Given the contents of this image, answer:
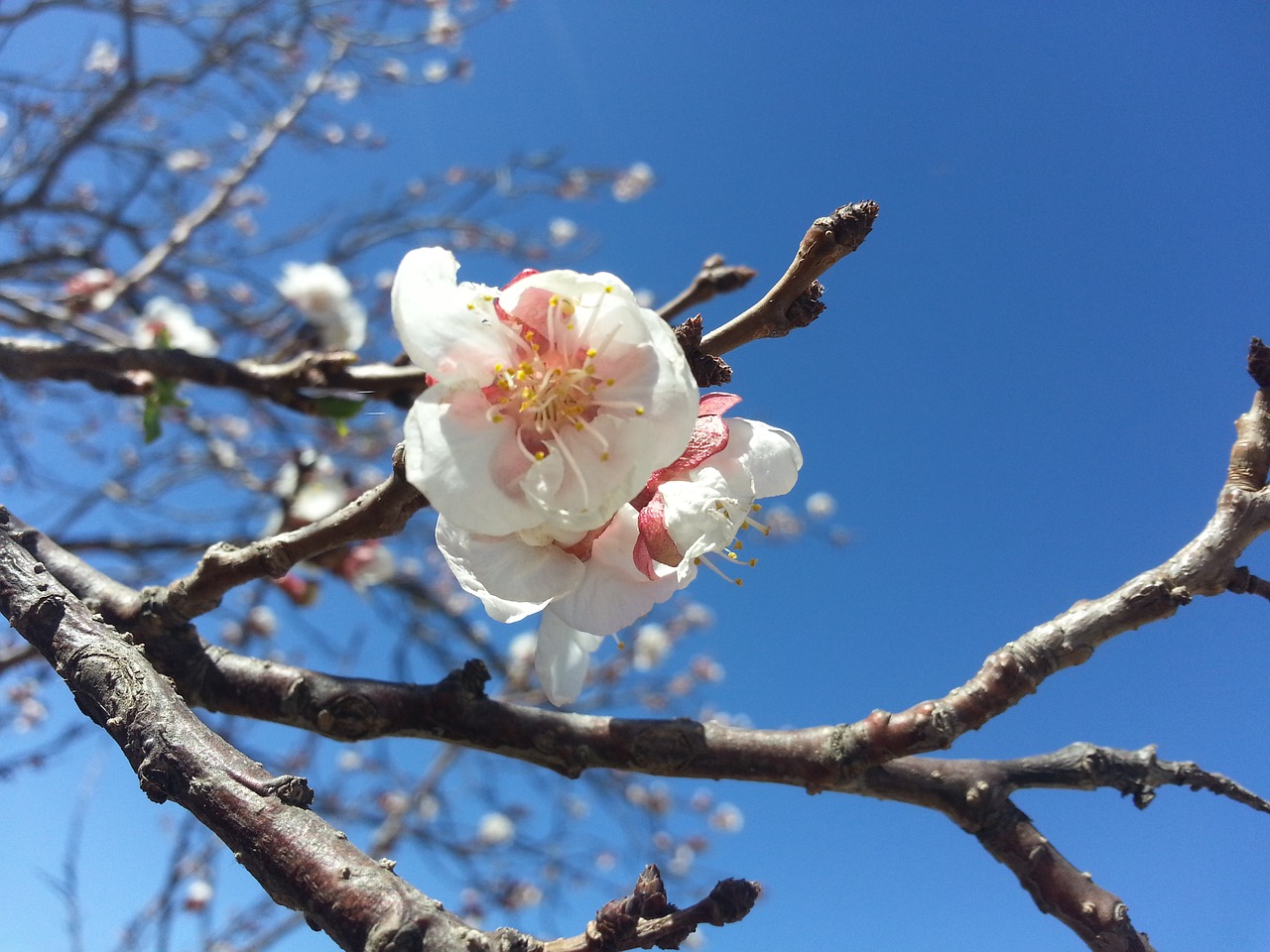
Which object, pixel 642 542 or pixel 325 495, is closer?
pixel 642 542

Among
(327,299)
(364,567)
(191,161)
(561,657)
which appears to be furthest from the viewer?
(191,161)

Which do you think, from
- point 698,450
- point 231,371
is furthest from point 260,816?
point 231,371

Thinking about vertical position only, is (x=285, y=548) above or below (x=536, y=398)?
below

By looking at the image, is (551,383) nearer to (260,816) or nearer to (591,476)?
(591,476)

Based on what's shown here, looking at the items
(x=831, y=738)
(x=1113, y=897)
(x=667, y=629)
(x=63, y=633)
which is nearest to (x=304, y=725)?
(x=63, y=633)

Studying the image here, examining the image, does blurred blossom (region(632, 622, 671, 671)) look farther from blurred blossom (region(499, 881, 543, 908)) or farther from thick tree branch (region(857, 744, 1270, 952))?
thick tree branch (region(857, 744, 1270, 952))

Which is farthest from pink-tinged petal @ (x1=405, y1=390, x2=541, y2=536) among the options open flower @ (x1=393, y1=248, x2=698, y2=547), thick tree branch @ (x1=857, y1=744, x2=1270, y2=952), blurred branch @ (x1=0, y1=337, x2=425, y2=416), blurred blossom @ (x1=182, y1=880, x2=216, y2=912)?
blurred blossom @ (x1=182, y1=880, x2=216, y2=912)

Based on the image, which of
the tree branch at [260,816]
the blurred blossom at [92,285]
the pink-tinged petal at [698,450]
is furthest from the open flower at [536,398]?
the blurred blossom at [92,285]
